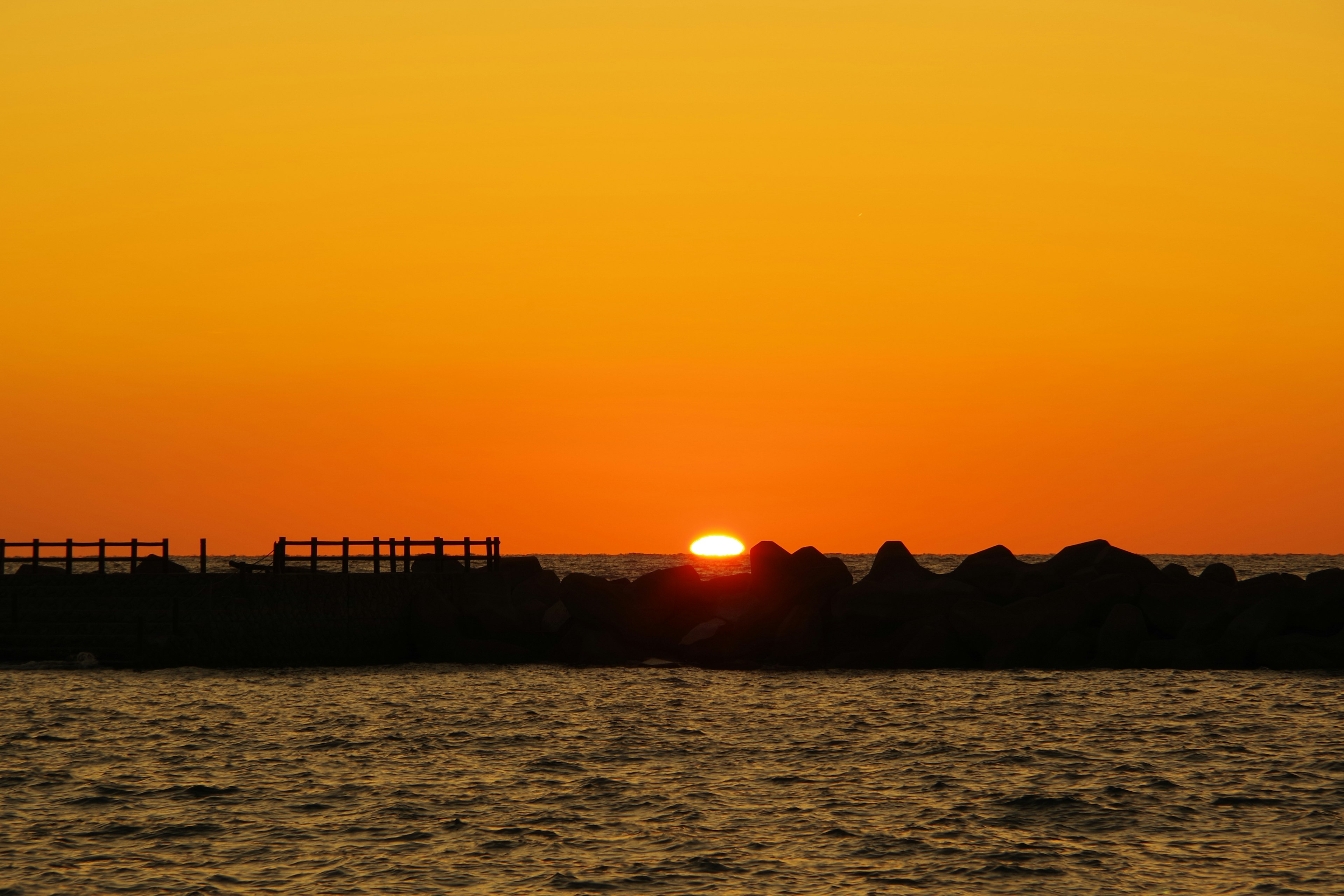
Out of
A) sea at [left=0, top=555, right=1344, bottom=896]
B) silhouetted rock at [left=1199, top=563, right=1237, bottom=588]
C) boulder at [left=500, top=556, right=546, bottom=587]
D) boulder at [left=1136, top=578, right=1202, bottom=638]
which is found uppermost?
boulder at [left=500, top=556, right=546, bottom=587]

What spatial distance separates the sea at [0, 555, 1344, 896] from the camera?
15961mm

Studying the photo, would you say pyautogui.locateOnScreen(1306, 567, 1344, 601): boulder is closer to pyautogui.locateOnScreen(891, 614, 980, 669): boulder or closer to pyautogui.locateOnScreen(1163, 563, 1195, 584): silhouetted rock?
pyautogui.locateOnScreen(1163, 563, 1195, 584): silhouetted rock

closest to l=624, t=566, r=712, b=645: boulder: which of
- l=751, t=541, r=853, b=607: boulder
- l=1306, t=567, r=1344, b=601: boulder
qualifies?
l=751, t=541, r=853, b=607: boulder

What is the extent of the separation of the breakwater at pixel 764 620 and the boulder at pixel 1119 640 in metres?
0.04

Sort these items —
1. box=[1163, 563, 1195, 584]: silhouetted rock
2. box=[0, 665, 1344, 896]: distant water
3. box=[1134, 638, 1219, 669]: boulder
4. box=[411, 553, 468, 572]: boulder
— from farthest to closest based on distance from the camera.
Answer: box=[411, 553, 468, 572]: boulder → box=[1163, 563, 1195, 584]: silhouetted rock → box=[1134, 638, 1219, 669]: boulder → box=[0, 665, 1344, 896]: distant water

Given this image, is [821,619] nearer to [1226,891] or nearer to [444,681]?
[444,681]

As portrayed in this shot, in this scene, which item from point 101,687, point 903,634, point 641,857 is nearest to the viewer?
point 641,857

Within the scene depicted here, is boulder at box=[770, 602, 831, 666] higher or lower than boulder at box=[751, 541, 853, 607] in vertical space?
lower

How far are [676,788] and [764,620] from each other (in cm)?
1873

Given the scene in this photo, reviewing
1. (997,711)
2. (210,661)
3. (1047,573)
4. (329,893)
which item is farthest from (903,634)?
(329,893)

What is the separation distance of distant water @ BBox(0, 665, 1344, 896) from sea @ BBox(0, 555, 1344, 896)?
0.07m

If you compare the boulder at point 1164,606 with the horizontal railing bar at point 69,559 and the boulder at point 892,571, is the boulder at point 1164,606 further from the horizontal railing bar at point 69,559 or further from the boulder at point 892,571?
the horizontal railing bar at point 69,559

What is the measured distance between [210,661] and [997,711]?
21.9 meters

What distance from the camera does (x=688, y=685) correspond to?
35531mm
